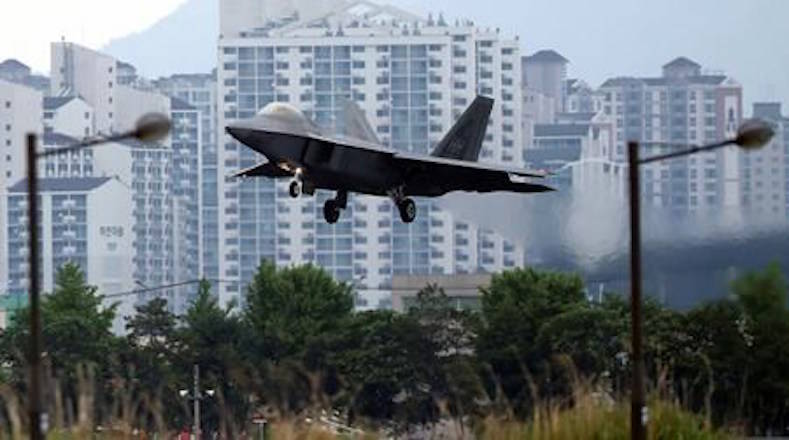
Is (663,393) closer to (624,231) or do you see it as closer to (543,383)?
(543,383)

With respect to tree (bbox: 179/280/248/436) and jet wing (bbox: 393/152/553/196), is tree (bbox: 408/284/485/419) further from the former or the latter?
jet wing (bbox: 393/152/553/196)

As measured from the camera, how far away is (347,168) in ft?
187

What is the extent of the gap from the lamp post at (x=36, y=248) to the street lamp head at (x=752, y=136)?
767 cm

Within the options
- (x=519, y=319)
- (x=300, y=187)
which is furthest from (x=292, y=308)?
(x=300, y=187)

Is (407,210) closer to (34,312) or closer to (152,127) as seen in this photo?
(152,127)

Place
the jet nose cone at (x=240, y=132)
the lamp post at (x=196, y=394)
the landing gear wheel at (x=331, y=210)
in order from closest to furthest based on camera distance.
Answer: the landing gear wheel at (x=331, y=210), the jet nose cone at (x=240, y=132), the lamp post at (x=196, y=394)

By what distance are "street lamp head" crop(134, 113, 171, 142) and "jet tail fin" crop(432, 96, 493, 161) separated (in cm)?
2932

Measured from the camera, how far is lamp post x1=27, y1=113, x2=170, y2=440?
111ft

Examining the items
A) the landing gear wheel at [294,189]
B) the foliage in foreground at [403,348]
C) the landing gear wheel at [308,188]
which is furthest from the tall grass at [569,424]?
the foliage in foreground at [403,348]

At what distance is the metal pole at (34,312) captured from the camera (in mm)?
33906

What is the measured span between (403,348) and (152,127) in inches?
2231

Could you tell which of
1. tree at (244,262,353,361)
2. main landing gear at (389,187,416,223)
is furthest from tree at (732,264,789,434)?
tree at (244,262,353,361)

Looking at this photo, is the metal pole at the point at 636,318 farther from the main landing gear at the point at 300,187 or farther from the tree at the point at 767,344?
the tree at the point at 767,344

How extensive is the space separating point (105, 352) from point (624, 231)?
665 inches
